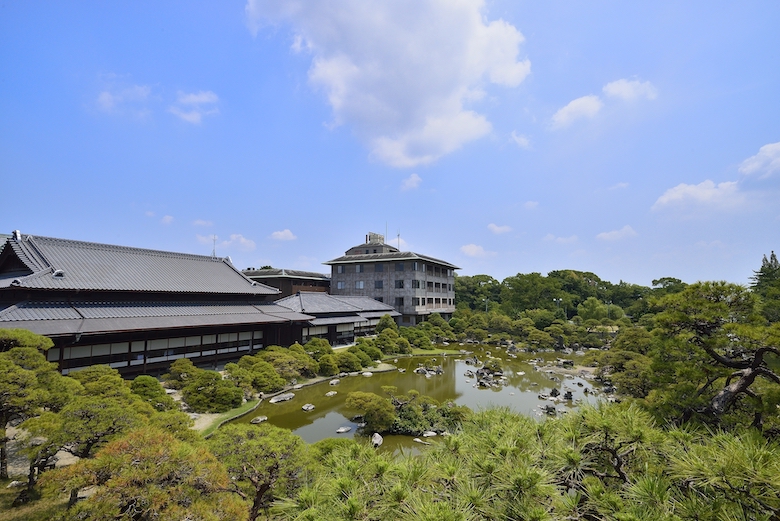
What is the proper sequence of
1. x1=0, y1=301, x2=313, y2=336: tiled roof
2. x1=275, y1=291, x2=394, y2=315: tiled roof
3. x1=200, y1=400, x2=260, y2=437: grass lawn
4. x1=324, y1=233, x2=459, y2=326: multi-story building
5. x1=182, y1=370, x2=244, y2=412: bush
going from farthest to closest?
x1=324, y1=233, x2=459, y2=326: multi-story building → x1=275, y1=291, x2=394, y2=315: tiled roof → x1=0, y1=301, x2=313, y2=336: tiled roof → x1=182, y1=370, x2=244, y2=412: bush → x1=200, y1=400, x2=260, y2=437: grass lawn

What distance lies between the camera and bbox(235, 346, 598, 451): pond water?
13.1 meters

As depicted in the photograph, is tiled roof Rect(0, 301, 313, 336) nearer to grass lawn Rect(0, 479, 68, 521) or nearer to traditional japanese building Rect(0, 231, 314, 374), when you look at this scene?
traditional japanese building Rect(0, 231, 314, 374)

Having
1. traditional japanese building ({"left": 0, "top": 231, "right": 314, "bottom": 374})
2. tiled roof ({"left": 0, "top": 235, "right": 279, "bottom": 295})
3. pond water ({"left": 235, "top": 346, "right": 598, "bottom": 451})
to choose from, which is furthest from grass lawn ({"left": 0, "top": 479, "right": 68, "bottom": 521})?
tiled roof ({"left": 0, "top": 235, "right": 279, "bottom": 295})

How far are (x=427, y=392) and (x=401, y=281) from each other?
23466 mm

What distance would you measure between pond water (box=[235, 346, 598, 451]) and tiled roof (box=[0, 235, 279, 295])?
10215 millimetres

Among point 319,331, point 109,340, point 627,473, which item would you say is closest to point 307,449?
point 627,473

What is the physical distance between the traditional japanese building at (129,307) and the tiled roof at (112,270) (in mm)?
48

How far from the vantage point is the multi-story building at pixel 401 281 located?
40.9m

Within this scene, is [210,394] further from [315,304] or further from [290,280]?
[290,280]

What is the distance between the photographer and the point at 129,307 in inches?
709

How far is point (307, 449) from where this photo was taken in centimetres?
639

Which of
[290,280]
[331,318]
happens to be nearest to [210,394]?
[331,318]

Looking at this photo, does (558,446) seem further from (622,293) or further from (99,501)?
(622,293)

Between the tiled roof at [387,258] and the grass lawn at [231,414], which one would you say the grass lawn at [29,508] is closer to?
the grass lawn at [231,414]
